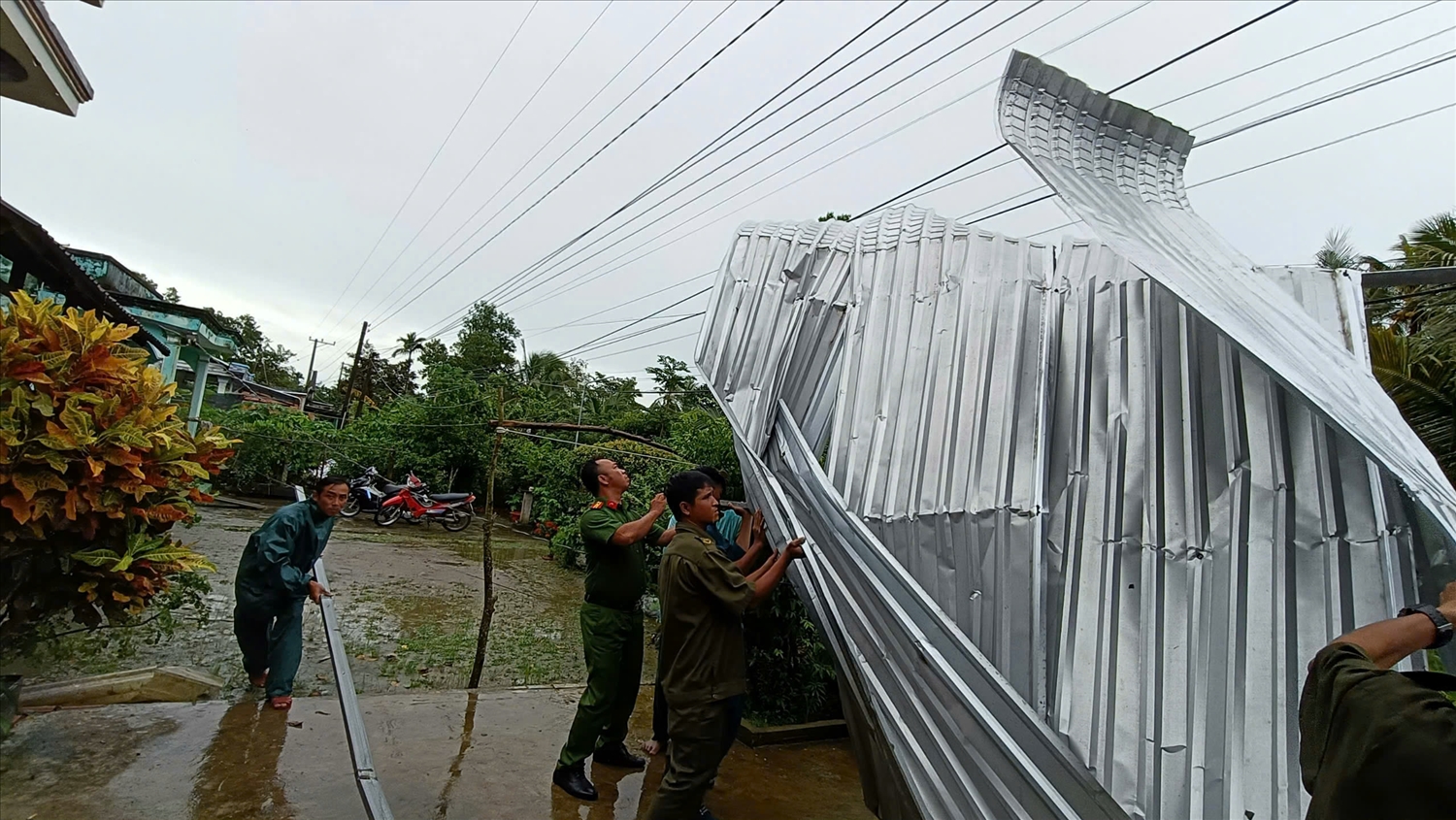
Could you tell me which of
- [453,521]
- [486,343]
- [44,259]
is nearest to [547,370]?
[486,343]

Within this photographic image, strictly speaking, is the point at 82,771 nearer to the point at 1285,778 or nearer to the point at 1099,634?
the point at 1099,634

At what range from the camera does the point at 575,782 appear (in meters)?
3.53

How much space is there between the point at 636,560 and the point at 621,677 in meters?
0.53

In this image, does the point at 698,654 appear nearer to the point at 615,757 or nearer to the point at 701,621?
the point at 701,621

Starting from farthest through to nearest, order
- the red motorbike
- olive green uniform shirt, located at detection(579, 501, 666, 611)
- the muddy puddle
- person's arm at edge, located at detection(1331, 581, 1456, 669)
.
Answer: the red motorbike < the muddy puddle < olive green uniform shirt, located at detection(579, 501, 666, 611) < person's arm at edge, located at detection(1331, 581, 1456, 669)

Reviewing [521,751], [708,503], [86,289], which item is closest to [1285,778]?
[708,503]

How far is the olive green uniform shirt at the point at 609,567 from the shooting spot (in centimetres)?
364

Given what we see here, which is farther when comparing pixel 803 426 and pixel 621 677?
pixel 621 677

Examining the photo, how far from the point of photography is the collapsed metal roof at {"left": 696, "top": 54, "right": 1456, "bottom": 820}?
1532mm

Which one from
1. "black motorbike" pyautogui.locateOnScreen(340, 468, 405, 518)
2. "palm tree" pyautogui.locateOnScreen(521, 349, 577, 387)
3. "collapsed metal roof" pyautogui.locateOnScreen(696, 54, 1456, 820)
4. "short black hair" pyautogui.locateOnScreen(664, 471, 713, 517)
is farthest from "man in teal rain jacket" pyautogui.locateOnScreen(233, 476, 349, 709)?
"palm tree" pyautogui.locateOnScreen(521, 349, 577, 387)

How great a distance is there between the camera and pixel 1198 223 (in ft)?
8.23

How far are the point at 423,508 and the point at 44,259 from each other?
9645 millimetres

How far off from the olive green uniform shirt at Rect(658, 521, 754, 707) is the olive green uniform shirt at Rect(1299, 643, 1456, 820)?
6.06 feet

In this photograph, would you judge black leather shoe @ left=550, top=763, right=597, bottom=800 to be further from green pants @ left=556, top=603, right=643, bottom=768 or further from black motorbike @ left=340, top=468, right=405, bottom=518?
black motorbike @ left=340, top=468, right=405, bottom=518
